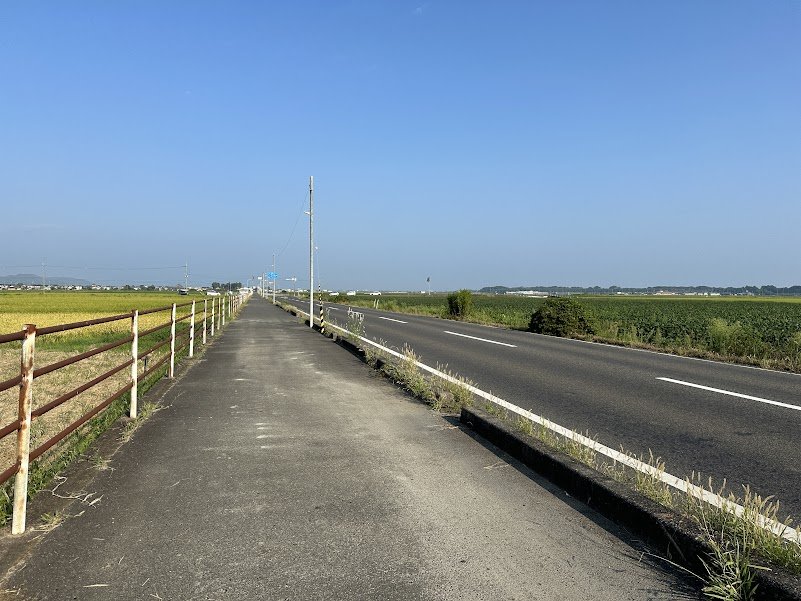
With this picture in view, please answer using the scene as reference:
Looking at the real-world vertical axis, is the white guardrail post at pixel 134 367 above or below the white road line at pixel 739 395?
above

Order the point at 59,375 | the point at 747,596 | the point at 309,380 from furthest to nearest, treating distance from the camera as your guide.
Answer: the point at 59,375, the point at 309,380, the point at 747,596

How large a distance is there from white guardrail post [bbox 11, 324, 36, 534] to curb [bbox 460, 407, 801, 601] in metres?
3.82

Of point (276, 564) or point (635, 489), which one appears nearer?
point (276, 564)

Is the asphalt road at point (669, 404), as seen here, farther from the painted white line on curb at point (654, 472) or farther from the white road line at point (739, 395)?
the painted white line on curb at point (654, 472)

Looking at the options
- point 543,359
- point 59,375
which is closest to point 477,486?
point 543,359

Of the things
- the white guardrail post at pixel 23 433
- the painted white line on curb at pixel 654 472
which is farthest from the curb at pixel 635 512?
the white guardrail post at pixel 23 433

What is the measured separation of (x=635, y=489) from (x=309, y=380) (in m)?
6.74

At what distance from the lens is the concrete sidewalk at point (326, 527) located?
9.44 feet

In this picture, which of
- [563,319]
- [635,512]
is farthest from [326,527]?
[563,319]

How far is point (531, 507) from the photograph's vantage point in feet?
13.1

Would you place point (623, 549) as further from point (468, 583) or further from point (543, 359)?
point (543, 359)

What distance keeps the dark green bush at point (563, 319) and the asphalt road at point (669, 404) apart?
614cm

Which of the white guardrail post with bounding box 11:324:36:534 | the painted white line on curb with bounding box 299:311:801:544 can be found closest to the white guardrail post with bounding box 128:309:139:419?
the white guardrail post with bounding box 11:324:36:534

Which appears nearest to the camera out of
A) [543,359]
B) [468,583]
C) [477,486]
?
[468,583]
